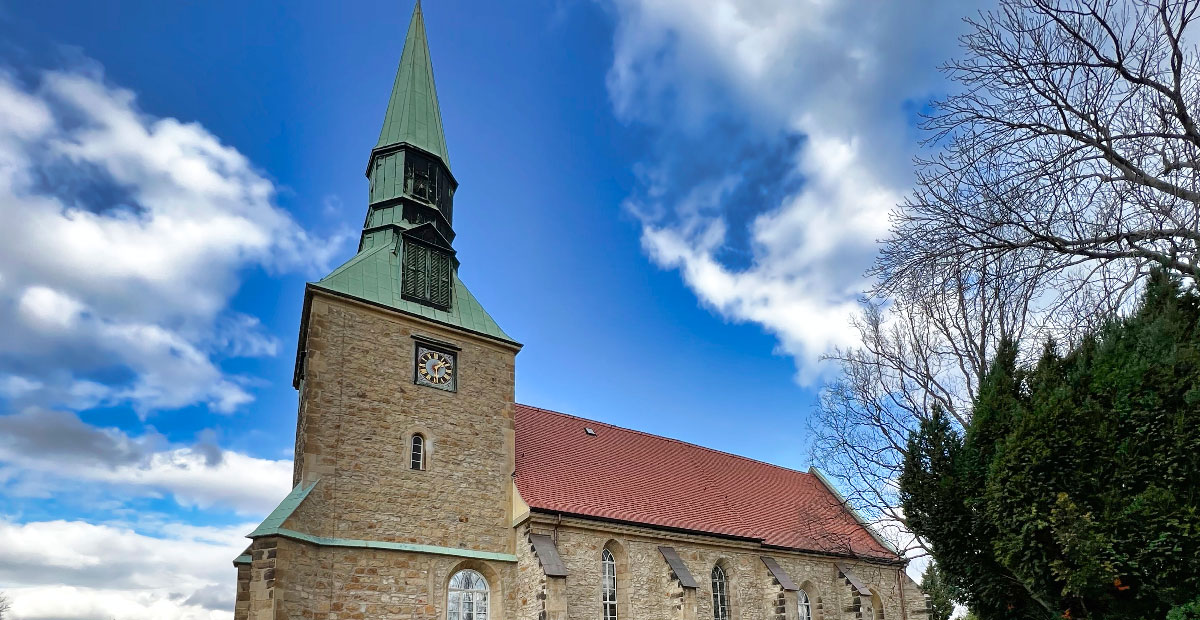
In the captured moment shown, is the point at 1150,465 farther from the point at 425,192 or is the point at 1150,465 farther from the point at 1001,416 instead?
the point at 425,192

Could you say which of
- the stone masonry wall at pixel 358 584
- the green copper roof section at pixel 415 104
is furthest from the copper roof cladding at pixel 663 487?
the green copper roof section at pixel 415 104

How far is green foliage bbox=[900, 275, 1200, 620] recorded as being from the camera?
25.4 feet

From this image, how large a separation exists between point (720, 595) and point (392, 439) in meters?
10.2

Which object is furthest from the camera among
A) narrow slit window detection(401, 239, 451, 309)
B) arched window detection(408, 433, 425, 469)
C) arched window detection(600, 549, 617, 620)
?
narrow slit window detection(401, 239, 451, 309)

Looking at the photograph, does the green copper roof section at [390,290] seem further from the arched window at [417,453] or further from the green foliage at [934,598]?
the green foliage at [934,598]

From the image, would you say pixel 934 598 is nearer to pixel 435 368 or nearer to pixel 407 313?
pixel 435 368

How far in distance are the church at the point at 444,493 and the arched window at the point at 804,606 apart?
0.27 meters

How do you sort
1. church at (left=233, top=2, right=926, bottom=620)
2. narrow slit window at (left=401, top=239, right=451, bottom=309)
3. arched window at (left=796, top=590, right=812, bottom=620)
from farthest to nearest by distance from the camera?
arched window at (left=796, top=590, right=812, bottom=620) < narrow slit window at (left=401, top=239, right=451, bottom=309) < church at (left=233, top=2, right=926, bottom=620)

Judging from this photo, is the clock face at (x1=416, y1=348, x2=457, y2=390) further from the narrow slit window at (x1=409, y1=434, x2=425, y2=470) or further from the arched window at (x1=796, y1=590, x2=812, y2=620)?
the arched window at (x1=796, y1=590, x2=812, y2=620)

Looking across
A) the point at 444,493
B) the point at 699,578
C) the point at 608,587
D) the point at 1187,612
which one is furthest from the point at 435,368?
the point at 1187,612

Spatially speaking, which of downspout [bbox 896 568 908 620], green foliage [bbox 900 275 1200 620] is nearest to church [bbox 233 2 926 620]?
downspout [bbox 896 568 908 620]

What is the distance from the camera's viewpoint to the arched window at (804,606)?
22234 millimetres

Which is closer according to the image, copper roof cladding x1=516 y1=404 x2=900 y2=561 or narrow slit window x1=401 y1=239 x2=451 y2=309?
narrow slit window x1=401 y1=239 x2=451 y2=309

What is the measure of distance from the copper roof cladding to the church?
9 cm
